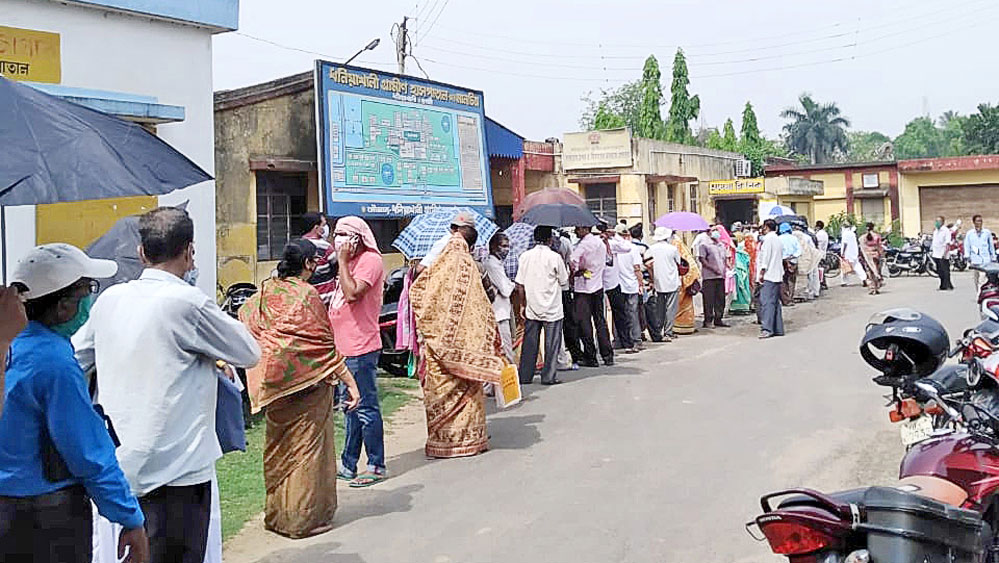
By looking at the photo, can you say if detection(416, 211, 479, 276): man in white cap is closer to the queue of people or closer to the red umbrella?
the queue of people

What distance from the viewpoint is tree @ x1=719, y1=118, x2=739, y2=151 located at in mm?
47237

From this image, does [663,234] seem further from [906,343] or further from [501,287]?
[906,343]

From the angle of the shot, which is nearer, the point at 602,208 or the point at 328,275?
the point at 328,275

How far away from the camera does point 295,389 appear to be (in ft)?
18.7

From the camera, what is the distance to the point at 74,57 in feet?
32.1

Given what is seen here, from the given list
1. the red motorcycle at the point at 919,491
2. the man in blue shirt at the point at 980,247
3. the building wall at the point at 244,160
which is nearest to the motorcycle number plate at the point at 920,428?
the red motorcycle at the point at 919,491

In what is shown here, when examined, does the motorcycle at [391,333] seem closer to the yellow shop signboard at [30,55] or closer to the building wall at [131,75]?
the building wall at [131,75]

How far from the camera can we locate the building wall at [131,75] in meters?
9.34

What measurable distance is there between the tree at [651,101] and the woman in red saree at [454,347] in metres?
36.1

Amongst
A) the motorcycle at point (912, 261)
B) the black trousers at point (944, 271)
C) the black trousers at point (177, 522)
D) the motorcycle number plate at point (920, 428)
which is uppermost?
the motorcycle at point (912, 261)

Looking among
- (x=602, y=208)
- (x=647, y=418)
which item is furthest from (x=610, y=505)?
(x=602, y=208)

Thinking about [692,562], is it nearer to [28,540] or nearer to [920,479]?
[920,479]

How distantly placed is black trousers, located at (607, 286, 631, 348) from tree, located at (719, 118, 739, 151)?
34731 mm

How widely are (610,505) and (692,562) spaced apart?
1.11 meters
